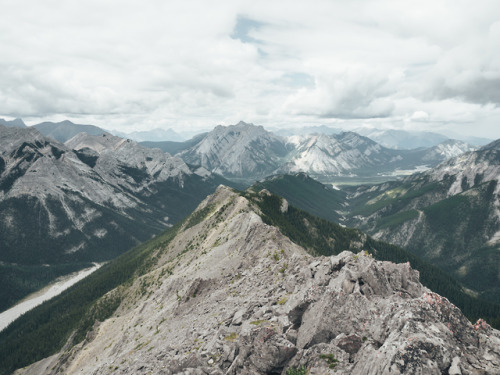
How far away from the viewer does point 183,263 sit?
156 m

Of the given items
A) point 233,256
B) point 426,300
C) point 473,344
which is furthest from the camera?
point 233,256

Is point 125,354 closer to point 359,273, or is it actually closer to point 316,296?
point 316,296

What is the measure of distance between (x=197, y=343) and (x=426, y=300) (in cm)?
4058

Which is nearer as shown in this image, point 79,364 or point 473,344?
point 473,344

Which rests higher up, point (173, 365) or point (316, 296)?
point (316, 296)

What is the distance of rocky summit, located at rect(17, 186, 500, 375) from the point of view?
31.8 meters

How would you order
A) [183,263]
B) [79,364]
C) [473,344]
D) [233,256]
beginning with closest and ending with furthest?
[473,344] → [79,364] → [233,256] → [183,263]

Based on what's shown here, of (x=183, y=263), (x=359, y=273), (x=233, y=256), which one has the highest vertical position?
(x=359, y=273)

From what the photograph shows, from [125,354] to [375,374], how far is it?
7033 centimetres

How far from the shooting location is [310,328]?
4281 centimetres

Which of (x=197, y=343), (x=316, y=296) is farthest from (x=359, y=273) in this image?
(x=197, y=343)

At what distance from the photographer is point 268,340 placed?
41.8m

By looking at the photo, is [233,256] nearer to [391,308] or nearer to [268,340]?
[268,340]

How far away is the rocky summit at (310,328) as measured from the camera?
3177cm
